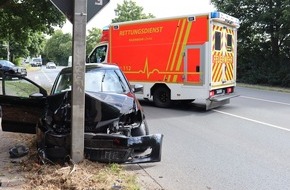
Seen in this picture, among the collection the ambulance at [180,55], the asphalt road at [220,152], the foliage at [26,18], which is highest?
the foliage at [26,18]

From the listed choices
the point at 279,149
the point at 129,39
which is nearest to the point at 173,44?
the point at 129,39

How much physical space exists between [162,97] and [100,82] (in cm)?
652

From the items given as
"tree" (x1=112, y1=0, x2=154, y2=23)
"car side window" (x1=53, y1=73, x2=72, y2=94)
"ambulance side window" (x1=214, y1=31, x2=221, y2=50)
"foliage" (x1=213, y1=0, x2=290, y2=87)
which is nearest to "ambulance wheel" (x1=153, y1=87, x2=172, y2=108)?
"ambulance side window" (x1=214, y1=31, x2=221, y2=50)

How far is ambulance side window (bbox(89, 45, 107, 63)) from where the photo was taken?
50.8 ft

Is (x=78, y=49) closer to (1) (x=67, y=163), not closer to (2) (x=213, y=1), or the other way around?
(1) (x=67, y=163)

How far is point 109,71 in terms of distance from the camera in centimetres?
789

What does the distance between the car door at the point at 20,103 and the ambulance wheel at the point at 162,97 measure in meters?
7.09

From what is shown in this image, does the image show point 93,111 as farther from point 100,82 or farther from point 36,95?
point 100,82

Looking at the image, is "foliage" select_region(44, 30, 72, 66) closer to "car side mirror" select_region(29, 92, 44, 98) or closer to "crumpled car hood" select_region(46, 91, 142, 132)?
"car side mirror" select_region(29, 92, 44, 98)

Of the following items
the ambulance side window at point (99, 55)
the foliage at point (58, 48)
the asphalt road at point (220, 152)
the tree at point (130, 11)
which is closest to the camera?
the asphalt road at point (220, 152)

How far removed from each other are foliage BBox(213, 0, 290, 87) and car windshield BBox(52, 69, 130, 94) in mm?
22246

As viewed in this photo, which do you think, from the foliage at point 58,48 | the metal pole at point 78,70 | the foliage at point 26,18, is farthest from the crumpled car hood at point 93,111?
the foliage at point 58,48

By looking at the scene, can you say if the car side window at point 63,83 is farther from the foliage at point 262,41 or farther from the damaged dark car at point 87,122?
the foliage at point 262,41

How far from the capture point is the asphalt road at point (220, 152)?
5.52m
